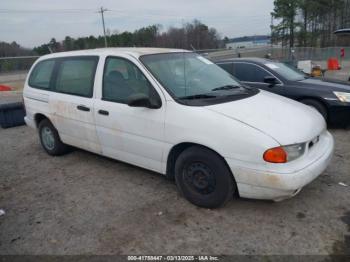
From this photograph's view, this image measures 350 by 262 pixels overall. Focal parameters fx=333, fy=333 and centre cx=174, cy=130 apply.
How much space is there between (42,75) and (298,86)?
4806mm

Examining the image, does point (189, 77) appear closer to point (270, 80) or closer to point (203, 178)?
point (203, 178)

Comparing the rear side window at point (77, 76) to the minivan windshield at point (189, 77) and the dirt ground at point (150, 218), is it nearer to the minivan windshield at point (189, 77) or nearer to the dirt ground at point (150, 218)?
the minivan windshield at point (189, 77)

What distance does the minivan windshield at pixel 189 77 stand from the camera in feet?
12.8

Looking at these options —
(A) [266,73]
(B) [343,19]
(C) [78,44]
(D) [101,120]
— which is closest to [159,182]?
(D) [101,120]

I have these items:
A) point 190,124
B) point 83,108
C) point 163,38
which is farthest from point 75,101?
point 163,38

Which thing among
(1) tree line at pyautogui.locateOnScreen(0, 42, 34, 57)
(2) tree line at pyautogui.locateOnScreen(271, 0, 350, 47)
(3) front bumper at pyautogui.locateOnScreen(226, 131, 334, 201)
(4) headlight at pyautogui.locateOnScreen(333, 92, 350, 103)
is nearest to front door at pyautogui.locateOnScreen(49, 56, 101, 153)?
(3) front bumper at pyautogui.locateOnScreen(226, 131, 334, 201)

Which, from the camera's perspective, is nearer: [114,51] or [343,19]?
[114,51]

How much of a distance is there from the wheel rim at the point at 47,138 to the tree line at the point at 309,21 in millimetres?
49361

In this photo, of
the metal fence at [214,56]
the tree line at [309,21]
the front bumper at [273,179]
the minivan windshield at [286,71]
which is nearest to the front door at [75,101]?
the front bumper at [273,179]

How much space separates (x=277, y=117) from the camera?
11.6ft

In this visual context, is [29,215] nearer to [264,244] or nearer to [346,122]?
[264,244]

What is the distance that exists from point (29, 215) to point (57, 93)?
207cm

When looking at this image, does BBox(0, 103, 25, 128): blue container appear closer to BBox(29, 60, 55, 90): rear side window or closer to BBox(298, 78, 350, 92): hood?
BBox(29, 60, 55, 90): rear side window

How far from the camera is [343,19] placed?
55469 millimetres
